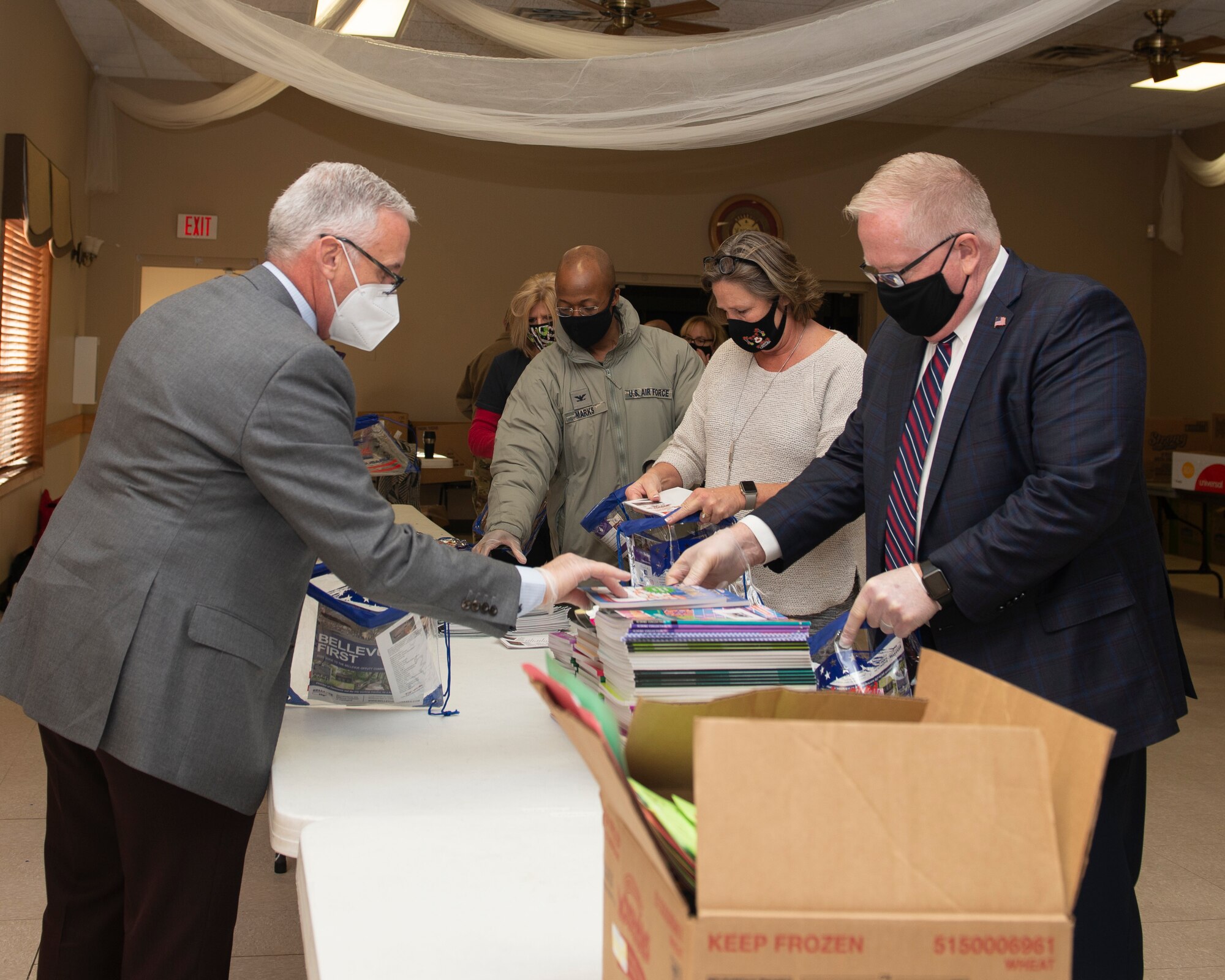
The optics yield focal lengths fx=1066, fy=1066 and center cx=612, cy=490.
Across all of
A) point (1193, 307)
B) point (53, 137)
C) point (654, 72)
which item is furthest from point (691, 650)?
point (1193, 307)

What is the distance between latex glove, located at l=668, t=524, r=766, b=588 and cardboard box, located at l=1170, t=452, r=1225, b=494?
5859mm

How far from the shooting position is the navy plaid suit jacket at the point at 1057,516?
1.48 m

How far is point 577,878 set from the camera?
1.16 m

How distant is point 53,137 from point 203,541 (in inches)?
264

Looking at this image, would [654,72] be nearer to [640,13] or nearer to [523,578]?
[640,13]

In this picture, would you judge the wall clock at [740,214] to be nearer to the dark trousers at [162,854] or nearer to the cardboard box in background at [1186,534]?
the cardboard box in background at [1186,534]

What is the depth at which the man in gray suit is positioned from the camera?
1.39 metres

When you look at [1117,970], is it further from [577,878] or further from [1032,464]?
[577,878]

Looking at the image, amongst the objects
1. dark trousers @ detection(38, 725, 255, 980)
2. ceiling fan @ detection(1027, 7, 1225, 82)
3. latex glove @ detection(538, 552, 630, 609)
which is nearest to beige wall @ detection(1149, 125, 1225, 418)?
ceiling fan @ detection(1027, 7, 1225, 82)

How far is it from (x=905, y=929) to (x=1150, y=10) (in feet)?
25.0

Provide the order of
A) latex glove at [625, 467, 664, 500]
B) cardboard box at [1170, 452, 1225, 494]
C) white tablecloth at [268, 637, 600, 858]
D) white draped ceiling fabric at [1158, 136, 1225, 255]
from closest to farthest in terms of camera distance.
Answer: white tablecloth at [268, 637, 600, 858] < latex glove at [625, 467, 664, 500] < cardboard box at [1170, 452, 1225, 494] < white draped ceiling fabric at [1158, 136, 1225, 255]

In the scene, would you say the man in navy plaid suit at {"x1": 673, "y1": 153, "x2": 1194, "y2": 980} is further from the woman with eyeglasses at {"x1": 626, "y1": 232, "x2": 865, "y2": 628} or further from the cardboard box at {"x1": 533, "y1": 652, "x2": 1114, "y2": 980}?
the cardboard box at {"x1": 533, "y1": 652, "x2": 1114, "y2": 980}

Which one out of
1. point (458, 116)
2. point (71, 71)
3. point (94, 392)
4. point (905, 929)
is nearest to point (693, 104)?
point (458, 116)

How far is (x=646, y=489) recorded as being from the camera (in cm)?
242
